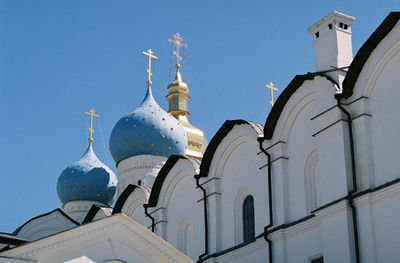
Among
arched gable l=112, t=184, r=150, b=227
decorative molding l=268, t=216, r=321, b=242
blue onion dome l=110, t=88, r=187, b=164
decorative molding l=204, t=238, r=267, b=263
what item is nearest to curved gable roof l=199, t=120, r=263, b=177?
decorative molding l=204, t=238, r=267, b=263

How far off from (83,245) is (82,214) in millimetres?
13740

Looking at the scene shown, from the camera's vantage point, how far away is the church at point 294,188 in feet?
41.9

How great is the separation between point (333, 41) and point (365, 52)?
146 cm

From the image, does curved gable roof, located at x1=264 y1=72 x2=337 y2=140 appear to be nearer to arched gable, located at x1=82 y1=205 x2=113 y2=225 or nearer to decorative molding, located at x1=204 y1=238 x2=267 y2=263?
decorative molding, located at x1=204 y1=238 x2=267 y2=263

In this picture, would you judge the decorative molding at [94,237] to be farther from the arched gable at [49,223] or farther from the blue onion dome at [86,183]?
the blue onion dome at [86,183]

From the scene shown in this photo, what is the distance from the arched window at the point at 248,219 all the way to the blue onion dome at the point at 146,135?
6.57 metres

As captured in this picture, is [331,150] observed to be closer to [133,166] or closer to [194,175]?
[194,175]

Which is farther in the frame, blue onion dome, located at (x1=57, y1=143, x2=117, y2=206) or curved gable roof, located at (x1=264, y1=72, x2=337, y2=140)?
blue onion dome, located at (x1=57, y1=143, x2=117, y2=206)

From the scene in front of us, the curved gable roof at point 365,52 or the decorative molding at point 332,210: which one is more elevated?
A: the curved gable roof at point 365,52

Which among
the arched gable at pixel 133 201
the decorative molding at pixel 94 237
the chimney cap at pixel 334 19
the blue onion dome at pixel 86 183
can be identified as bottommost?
the decorative molding at pixel 94 237

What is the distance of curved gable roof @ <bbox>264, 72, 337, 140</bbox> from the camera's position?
1598 centimetres

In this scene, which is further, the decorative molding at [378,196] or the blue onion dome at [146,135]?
the blue onion dome at [146,135]

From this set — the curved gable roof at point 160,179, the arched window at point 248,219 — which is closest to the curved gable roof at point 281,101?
the arched window at point 248,219

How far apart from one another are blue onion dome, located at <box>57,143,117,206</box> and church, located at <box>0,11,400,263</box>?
448 cm
